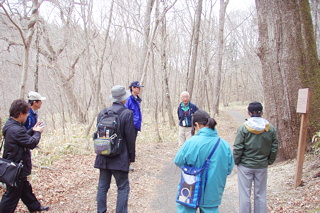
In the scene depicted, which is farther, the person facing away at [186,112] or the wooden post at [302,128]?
the person facing away at [186,112]

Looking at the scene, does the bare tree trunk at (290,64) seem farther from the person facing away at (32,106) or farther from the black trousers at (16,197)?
the black trousers at (16,197)

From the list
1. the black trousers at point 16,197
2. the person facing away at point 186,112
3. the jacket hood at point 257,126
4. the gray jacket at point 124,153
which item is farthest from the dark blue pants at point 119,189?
the person facing away at point 186,112

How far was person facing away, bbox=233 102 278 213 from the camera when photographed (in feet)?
9.99

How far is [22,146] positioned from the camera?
10.4 feet

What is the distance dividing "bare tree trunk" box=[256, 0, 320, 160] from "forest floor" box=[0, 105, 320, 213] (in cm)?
72

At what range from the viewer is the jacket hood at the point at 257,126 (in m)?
2.98

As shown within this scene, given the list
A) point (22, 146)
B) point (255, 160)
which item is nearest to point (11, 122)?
point (22, 146)

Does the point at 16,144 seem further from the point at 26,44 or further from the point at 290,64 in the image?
the point at 290,64

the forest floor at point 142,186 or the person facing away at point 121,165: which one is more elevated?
the person facing away at point 121,165

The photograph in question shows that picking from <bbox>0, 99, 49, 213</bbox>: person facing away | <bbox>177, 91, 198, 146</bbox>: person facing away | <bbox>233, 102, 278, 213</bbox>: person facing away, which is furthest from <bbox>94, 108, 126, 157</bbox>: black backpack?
<bbox>177, 91, 198, 146</bbox>: person facing away

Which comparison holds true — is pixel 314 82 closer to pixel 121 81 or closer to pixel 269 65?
pixel 269 65

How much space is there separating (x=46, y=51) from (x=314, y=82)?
13.2 m

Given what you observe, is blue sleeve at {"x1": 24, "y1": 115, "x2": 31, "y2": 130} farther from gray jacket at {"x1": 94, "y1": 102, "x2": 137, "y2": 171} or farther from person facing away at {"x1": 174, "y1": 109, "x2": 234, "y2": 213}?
person facing away at {"x1": 174, "y1": 109, "x2": 234, "y2": 213}

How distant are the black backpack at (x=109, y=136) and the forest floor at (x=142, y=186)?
145 cm
